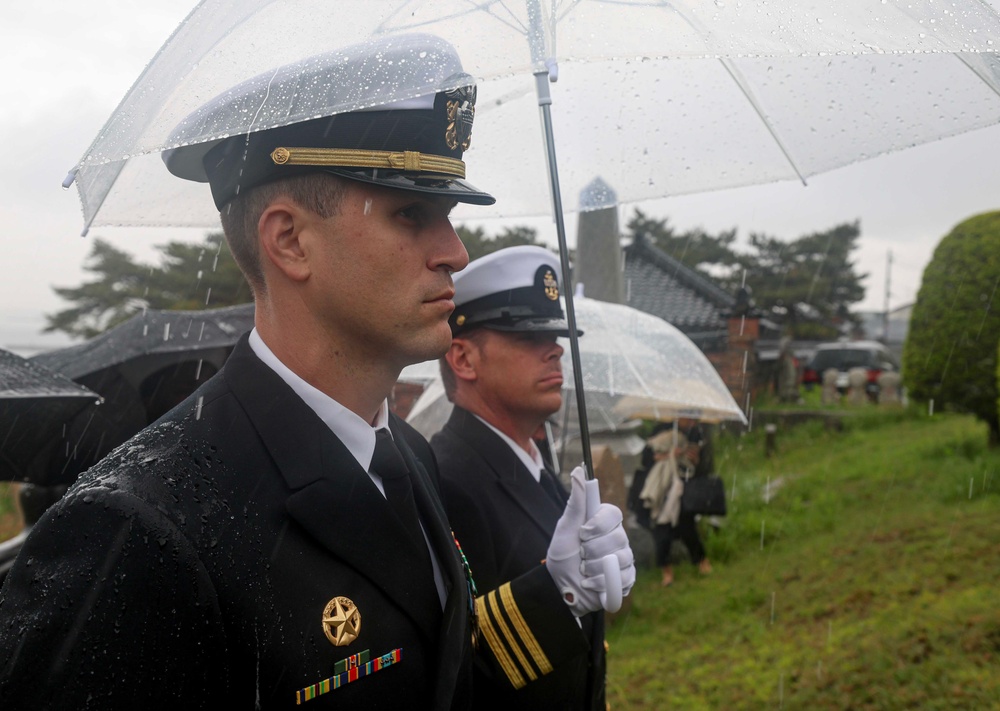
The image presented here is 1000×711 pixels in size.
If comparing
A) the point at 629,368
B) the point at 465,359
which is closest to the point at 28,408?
the point at 465,359

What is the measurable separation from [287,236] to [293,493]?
1.53 feet

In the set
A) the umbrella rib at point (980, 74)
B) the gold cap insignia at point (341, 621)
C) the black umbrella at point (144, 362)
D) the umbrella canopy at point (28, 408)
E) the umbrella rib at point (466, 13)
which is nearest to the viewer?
the gold cap insignia at point (341, 621)

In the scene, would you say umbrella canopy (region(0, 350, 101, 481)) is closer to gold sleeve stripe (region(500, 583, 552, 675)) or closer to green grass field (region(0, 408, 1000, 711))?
gold sleeve stripe (region(500, 583, 552, 675))

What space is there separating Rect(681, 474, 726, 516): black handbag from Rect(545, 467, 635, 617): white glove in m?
6.92

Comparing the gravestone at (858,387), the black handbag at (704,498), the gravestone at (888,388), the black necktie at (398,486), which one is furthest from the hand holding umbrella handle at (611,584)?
the gravestone at (888,388)

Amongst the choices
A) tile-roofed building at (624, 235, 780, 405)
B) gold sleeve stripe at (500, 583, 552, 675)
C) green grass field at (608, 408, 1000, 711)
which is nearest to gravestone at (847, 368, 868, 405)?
tile-roofed building at (624, 235, 780, 405)

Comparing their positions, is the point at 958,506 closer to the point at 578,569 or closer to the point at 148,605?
the point at 578,569

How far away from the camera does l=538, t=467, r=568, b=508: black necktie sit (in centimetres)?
286

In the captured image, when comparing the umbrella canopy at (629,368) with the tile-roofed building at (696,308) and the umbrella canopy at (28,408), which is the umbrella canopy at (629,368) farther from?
the tile-roofed building at (696,308)

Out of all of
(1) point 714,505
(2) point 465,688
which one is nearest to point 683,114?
(2) point 465,688

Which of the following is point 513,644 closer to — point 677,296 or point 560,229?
point 560,229

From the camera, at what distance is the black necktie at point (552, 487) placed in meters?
2.86

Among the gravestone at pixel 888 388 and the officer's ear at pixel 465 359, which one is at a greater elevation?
the officer's ear at pixel 465 359

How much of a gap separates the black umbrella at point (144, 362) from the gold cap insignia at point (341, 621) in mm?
3278
